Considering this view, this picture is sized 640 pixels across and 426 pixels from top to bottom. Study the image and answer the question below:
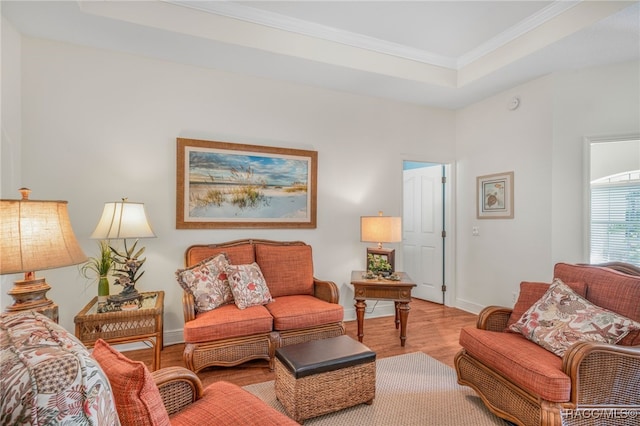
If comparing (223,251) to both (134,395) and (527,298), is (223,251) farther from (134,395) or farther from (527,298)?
(527,298)

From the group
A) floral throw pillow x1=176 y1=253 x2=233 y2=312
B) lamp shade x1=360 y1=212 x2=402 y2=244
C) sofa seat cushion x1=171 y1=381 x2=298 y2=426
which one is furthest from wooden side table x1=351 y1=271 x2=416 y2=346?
sofa seat cushion x1=171 y1=381 x2=298 y2=426

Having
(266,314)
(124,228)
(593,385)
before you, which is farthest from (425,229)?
(124,228)

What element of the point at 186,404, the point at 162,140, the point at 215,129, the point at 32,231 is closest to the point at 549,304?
the point at 186,404

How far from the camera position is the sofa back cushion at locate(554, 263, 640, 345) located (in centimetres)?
185

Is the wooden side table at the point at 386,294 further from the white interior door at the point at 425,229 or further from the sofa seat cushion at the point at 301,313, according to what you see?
the white interior door at the point at 425,229

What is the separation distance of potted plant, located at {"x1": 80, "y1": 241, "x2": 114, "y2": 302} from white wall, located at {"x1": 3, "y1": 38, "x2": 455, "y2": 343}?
0.29 ft

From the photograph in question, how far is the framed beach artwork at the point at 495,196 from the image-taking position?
3.77 meters

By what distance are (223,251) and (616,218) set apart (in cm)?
388

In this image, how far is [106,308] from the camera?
2.24 meters

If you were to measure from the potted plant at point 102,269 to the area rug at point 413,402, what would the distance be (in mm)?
1342

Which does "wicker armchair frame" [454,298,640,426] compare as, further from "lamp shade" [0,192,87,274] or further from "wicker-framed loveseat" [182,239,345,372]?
"lamp shade" [0,192,87,274]

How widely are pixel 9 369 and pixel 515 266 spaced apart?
4.21m

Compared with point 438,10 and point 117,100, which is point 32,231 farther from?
point 438,10

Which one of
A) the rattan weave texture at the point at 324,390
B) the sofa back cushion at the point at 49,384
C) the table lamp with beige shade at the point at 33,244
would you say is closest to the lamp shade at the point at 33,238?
the table lamp with beige shade at the point at 33,244
